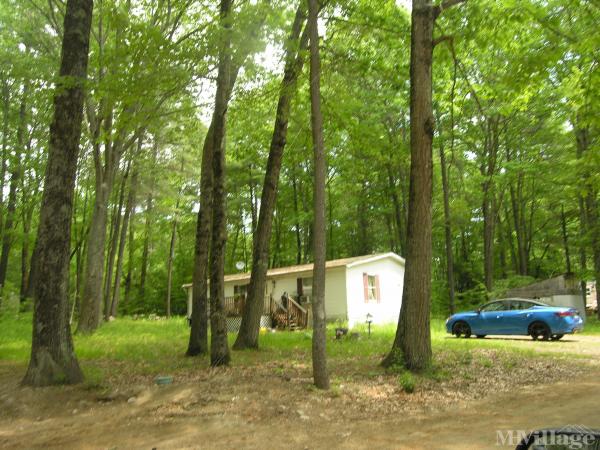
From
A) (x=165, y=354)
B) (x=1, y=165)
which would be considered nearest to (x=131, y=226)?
(x=1, y=165)

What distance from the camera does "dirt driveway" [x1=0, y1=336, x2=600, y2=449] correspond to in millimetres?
5227

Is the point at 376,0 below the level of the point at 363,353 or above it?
above

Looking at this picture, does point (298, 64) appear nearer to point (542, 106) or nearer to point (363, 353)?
point (363, 353)

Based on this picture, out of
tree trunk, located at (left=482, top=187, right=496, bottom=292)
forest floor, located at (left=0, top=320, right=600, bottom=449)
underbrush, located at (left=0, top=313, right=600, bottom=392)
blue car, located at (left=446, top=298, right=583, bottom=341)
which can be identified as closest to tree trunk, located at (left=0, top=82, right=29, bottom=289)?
underbrush, located at (left=0, top=313, right=600, bottom=392)

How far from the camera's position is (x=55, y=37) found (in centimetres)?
1847

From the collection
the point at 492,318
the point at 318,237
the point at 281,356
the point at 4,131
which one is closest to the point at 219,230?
the point at 318,237

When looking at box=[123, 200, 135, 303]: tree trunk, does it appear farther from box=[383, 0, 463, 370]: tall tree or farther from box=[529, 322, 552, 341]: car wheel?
box=[383, 0, 463, 370]: tall tree

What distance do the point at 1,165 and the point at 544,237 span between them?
35004mm

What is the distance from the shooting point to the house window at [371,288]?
2322cm

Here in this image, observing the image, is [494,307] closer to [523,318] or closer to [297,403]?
[523,318]

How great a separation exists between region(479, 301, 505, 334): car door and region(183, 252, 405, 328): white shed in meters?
6.32

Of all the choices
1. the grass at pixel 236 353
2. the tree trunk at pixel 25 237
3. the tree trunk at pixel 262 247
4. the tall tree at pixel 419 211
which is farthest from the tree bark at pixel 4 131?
the tall tree at pixel 419 211

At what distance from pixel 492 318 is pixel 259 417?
39.7ft

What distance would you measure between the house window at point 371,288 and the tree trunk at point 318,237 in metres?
15.6
